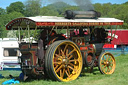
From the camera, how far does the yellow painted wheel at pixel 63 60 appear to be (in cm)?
902

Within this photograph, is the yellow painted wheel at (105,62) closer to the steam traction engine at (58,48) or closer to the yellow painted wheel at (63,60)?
A: the steam traction engine at (58,48)

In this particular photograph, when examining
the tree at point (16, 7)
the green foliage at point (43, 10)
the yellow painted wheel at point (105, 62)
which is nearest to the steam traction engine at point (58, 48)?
the yellow painted wheel at point (105, 62)

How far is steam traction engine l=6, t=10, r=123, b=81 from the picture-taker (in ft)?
29.9

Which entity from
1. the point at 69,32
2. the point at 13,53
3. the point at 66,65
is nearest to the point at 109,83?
the point at 66,65

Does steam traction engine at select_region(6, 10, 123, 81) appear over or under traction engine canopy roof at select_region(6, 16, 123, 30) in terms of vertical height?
under

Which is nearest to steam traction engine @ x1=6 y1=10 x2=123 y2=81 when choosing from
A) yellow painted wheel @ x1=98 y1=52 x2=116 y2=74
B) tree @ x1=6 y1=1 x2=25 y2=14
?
yellow painted wheel @ x1=98 y1=52 x2=116 y2=74

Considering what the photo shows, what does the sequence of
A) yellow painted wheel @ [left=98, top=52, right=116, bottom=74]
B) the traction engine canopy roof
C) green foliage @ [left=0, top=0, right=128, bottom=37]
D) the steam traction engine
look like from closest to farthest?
the traction engine canopy roof
the steam traction engine
yellow painted wheel @ [left=98, top=52, right=116, bottom=74]
green foliage @ [left=0, top=0, right=128, bottom=37]

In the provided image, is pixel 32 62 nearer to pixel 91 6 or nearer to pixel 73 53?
pixel 73 53

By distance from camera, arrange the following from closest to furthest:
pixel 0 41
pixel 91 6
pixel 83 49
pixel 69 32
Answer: pixel 83 49
pixel 69 32
pixel 91 6
pixel 0 41

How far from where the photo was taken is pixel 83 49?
34.7ft

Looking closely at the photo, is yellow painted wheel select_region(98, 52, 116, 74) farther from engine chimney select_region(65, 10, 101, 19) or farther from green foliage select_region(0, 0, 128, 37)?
green foliage select_region(0, 0, 128, 37)

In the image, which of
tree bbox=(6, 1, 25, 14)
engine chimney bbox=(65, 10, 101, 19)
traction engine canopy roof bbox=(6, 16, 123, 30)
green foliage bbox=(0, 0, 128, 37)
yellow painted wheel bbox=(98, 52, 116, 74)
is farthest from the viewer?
tree bbox=(6, 1, 25, 14)

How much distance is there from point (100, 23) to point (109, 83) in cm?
273

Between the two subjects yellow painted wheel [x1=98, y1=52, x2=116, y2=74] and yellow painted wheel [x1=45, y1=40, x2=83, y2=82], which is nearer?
yellow painted wheel [x1=45, y1=40, x2=83, y2=82]
